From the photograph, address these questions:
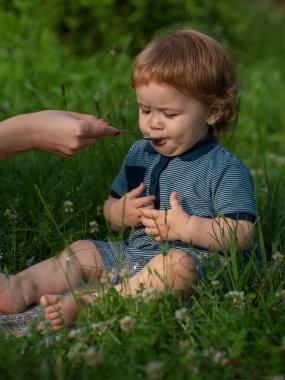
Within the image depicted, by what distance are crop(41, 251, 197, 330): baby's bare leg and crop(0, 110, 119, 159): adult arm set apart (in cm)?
55

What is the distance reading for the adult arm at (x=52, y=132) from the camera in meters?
3.07

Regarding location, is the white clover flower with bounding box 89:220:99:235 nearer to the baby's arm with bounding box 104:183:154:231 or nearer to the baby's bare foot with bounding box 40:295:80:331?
the baby's arm with bounding box 104:183:154:231

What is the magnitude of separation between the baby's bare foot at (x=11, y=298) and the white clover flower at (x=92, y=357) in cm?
89

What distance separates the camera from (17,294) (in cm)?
318

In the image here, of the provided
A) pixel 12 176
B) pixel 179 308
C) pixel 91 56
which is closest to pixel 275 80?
pixel 91 56

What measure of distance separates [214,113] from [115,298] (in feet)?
3.24

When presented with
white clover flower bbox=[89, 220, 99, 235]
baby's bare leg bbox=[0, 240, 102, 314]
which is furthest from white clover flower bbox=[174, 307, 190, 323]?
white clover flower bbox=[89, 220, 99, 235]

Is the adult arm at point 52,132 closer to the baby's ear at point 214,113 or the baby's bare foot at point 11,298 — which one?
the baby's ear at point 214,113

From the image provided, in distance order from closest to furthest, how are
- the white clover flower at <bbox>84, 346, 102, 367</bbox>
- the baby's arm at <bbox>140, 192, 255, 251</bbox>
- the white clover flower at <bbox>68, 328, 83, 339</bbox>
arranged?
1. the white clover flower at <bbox>84, 346, 102, 367</bbox>
2. the white clover flower at <bbox>68, 328, 83, 339</bbox>
3. the baby's arm at <bbox>140, 192, 255, 251</bbox>

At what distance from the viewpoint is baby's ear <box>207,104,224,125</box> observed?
3.30 metres

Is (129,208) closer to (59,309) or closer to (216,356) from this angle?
(59,309)

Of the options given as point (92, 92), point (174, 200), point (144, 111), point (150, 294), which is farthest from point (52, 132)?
point (92, 92)

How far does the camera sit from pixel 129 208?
3.28 m

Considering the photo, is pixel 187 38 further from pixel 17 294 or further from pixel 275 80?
pixel 275 80
